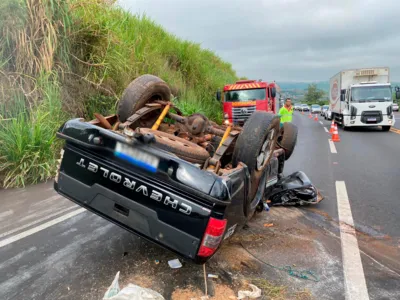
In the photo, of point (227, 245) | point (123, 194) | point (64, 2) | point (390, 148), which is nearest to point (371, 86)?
point (390, 148)

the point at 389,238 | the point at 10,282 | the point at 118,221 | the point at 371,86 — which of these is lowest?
the point at 389,238

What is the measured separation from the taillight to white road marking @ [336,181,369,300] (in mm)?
1187

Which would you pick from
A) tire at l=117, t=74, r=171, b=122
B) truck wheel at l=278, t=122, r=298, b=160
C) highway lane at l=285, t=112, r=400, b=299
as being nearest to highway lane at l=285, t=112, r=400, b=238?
highway lane at l=285, t=112, r=400, b=299

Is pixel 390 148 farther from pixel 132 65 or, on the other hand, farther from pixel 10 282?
pixel 10 282

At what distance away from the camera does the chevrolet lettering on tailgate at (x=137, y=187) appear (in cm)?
233

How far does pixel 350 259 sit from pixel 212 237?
1762 millimetres

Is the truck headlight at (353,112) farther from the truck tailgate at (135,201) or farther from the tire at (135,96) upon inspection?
the truck tailgate at (135,201)

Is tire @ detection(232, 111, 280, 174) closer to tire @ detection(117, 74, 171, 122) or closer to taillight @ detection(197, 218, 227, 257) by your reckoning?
taillight @ detection(197, 218, 227, 257)

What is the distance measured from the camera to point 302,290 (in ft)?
8.93

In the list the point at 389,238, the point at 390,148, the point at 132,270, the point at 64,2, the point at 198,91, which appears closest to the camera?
the point at 132,270

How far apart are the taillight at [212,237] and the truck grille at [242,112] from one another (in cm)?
1256

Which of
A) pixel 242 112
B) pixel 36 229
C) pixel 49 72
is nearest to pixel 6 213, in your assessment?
pixel 36 229

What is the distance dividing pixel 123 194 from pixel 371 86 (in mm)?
17137

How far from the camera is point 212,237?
91.0 inches
